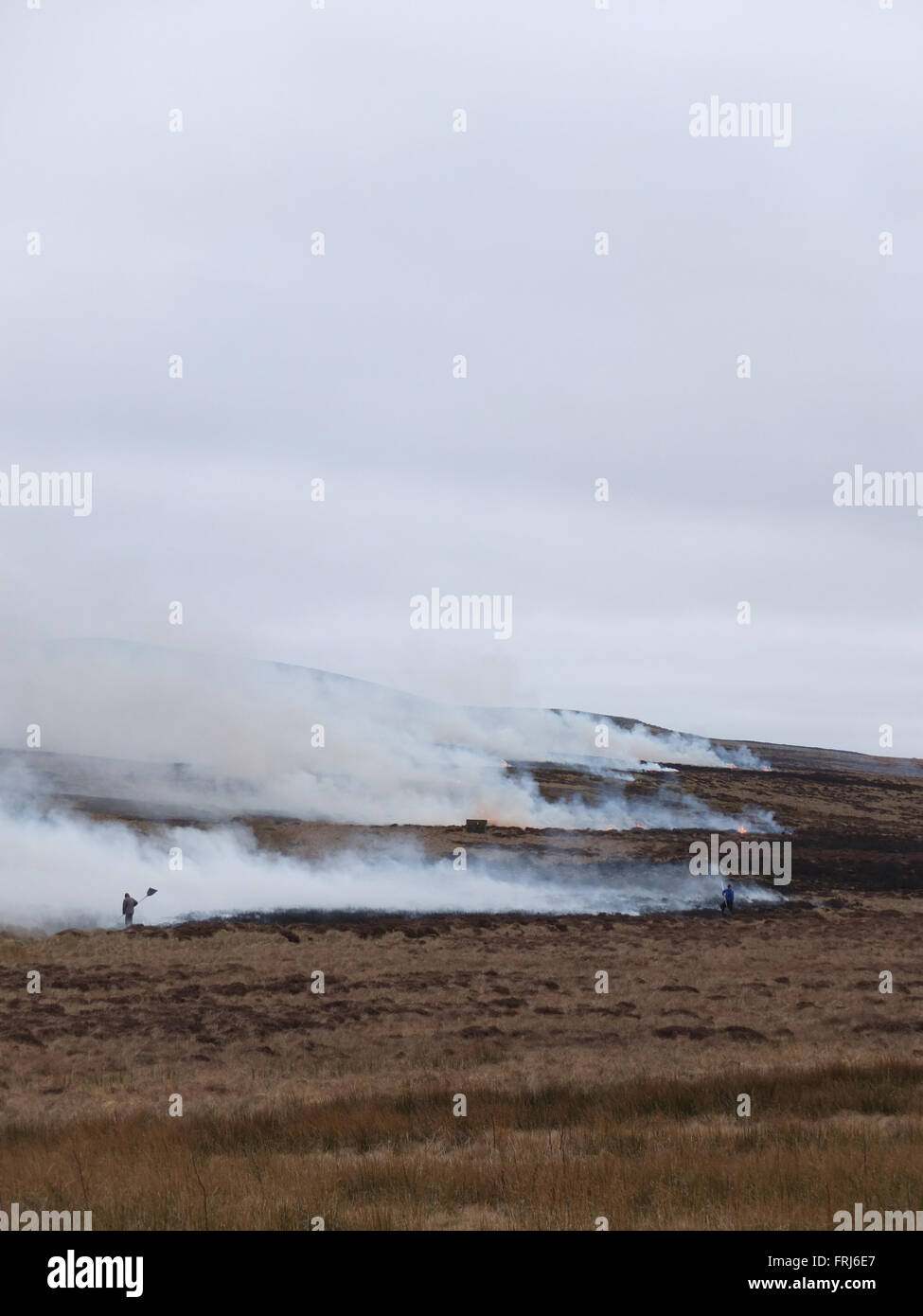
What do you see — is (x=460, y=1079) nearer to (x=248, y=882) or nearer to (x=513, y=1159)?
(x=513, y=1159)

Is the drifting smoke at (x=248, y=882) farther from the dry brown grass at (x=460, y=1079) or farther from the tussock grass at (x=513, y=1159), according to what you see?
the tussock grass at (x=513, y=1159)

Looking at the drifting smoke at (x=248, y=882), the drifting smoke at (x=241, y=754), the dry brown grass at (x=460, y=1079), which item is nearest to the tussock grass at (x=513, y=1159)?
the dry brown grass at (x=460, y=1079)

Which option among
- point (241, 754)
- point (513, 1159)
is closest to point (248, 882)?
point (241, 754)

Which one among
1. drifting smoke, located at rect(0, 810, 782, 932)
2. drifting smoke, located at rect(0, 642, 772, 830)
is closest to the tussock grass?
drifting smoke, located at rect(0, 810, 782, 932)

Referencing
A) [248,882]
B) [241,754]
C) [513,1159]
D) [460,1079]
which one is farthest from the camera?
[241,754]

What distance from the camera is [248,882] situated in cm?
5544

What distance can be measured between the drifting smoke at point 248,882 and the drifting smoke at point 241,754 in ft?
60.5

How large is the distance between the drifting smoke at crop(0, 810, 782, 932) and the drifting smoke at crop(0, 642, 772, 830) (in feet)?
60.5

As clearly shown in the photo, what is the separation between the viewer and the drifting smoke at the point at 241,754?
280ft

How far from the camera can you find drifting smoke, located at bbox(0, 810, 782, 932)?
4944 cm

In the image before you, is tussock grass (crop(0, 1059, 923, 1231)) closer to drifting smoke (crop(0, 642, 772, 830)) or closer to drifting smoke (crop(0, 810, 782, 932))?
drifting smoke (crop(0, 810, 782, 932))

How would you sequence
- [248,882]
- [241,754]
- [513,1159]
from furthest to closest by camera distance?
1. [241,754]
2. [248,882]
3. [513,1159]

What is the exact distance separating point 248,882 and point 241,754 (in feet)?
112
